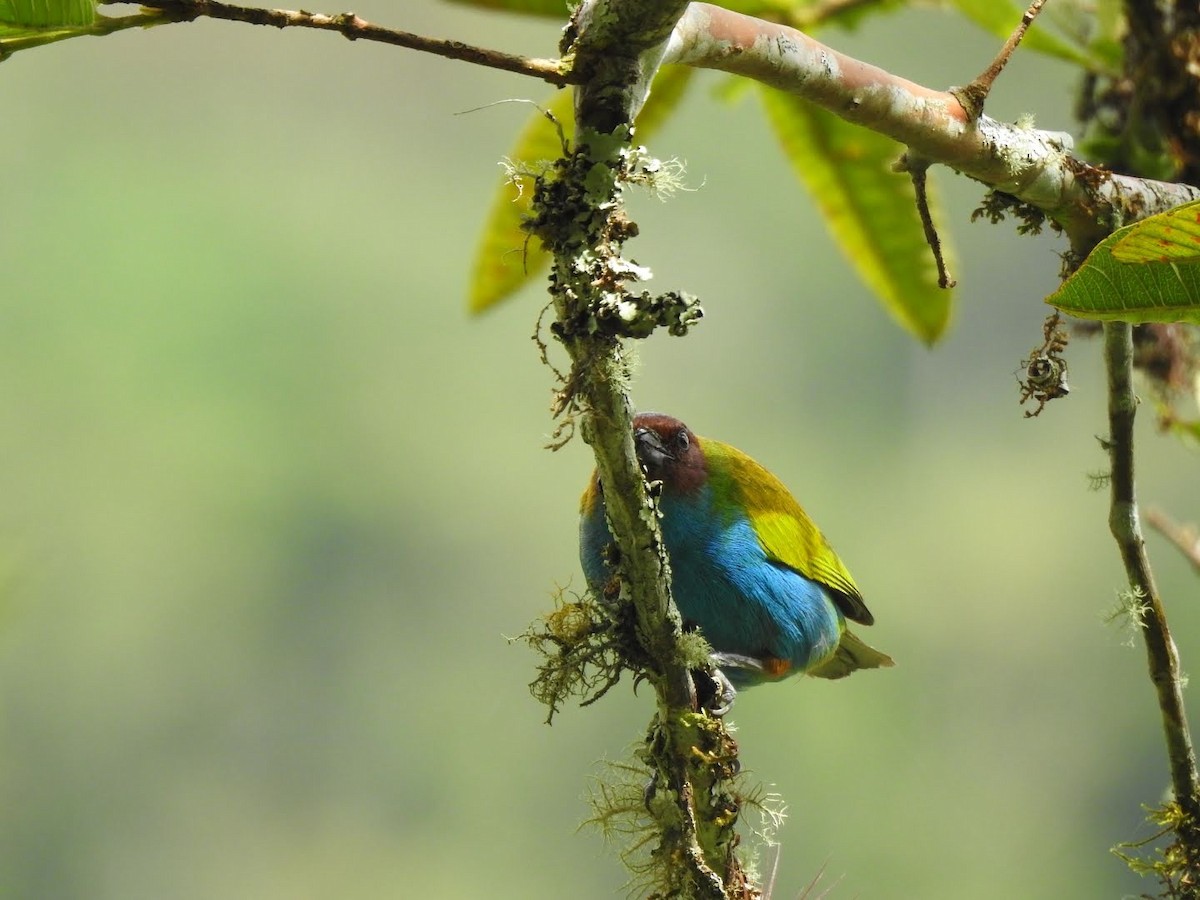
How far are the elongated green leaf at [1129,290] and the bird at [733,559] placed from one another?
1376 mm

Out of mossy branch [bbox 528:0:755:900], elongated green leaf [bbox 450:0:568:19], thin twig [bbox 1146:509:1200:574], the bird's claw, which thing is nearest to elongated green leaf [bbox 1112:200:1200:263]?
mossy branch [bbox 528:0:755:900]

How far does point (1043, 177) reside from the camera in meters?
2.13

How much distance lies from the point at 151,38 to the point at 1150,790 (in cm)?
1972

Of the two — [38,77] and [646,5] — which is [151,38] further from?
[646,5]

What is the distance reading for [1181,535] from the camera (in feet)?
9.64

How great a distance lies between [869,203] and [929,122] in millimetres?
1645

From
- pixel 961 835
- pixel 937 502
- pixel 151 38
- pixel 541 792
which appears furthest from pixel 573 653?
pixel 151 38

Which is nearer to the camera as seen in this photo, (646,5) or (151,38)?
(646,5)

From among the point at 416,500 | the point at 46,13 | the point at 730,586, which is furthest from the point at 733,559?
the point at 416,500

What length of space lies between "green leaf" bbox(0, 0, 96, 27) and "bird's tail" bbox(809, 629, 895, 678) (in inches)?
112

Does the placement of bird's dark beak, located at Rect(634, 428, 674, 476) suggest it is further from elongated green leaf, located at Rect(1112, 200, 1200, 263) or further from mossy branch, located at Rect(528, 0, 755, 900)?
elongated green leaf, located at Rect(1112, 200, 1200, 263)

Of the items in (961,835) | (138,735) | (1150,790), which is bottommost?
(961,835)

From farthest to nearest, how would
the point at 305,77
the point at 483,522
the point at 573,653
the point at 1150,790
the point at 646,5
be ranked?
1. the point at 305,77
2. the point at 483,522
3. the point at 1150,790
4. the point at 573,653
5. the point at 646,5

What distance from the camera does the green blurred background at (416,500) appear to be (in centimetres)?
1595
